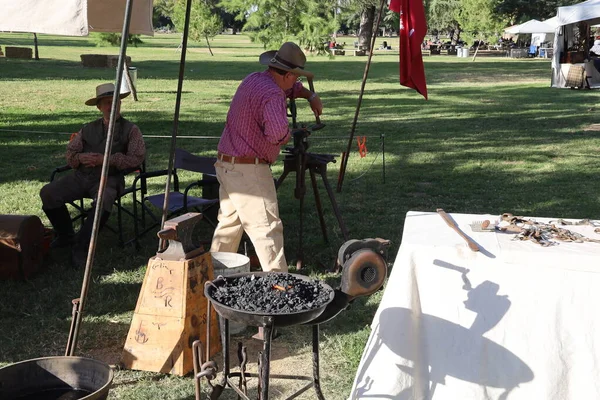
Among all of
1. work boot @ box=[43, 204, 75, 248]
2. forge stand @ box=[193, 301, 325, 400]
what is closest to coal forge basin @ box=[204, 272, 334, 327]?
forge stand @ box=[193, 301, 325, 400]

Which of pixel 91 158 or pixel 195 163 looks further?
pixel 195 163

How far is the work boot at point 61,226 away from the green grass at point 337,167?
0.61 ft

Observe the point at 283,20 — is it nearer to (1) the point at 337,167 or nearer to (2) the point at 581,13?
(2) the point at 581,13

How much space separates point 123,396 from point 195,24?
138 ft

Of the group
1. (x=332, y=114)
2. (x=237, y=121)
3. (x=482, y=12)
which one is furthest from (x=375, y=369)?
(x=482, y=12)

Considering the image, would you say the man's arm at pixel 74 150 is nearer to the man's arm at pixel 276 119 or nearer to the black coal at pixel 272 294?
the man's arm at pixel 276 119

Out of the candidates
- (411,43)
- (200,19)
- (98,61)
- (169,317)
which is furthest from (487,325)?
(200,19)

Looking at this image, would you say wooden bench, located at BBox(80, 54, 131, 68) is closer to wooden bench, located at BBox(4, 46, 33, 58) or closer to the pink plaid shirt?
wooden bench, located at BBox(4, 46, 33, 58)

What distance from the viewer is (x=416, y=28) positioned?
6.34 metres

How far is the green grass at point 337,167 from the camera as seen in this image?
4781 millimetres

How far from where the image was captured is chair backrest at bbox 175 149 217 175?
6336mm

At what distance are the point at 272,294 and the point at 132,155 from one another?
3379mm

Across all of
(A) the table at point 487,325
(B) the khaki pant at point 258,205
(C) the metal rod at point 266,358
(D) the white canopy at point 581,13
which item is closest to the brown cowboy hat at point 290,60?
(B) the khaki pant at point 258,205

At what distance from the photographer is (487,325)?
329 centimetres
